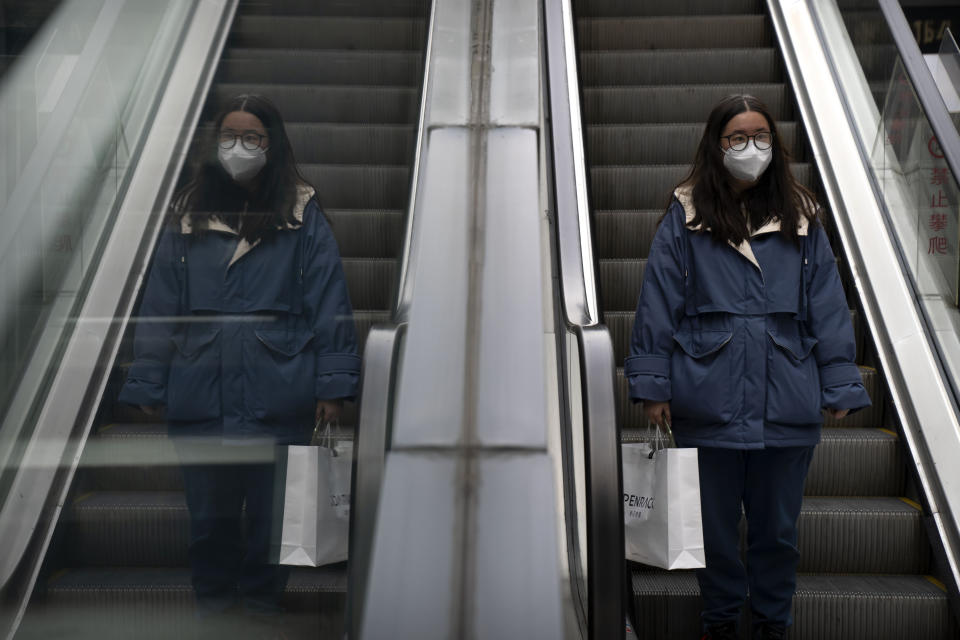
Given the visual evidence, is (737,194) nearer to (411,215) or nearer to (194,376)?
(411,215)

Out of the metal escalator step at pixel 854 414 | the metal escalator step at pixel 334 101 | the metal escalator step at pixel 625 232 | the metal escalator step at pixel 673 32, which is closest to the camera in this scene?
the metal escalator step at pixel 334 101

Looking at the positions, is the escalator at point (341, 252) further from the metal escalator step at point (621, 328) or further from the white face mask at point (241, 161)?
the metal escalator step at point (621, 328)

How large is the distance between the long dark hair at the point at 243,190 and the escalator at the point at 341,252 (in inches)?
2.7

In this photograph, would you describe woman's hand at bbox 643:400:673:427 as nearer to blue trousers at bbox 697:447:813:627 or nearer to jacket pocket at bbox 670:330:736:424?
jacket pocket at bbox 670:330:736:424

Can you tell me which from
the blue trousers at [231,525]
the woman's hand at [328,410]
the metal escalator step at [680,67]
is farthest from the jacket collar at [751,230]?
the metal escalator step at [680,67]

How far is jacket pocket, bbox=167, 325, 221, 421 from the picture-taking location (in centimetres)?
187

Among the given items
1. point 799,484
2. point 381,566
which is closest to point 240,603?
point 381,566

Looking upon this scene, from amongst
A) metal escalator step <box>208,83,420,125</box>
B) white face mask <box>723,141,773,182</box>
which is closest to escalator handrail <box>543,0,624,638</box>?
white face mask <box>723,141,773,182</box>

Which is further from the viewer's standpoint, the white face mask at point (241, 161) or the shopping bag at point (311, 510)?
the white face mask at point (241, 161)

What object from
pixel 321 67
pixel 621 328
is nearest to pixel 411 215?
pixel 321 67

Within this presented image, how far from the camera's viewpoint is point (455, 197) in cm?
256

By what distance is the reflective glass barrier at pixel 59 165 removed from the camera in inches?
66.9

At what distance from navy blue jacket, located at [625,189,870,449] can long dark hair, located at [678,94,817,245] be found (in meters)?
0.04

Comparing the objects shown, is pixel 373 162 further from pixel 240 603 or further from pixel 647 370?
pixel 240 603
